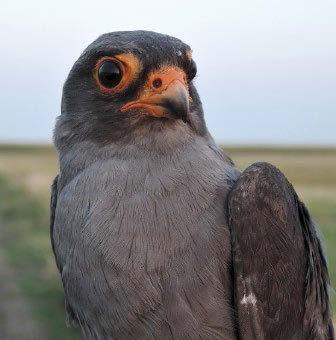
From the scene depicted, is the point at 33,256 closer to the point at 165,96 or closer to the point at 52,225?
the point at 52,225

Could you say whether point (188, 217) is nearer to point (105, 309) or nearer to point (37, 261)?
point (105, 309)

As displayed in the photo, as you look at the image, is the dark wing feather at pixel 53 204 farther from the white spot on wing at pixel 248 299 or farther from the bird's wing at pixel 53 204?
the white spot on wing at pixel 248 299

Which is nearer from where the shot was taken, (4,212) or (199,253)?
(199,253)

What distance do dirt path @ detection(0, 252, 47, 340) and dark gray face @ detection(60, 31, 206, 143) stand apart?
217 inches

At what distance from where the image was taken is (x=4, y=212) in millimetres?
17797

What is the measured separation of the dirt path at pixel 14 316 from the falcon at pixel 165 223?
17.0 ft

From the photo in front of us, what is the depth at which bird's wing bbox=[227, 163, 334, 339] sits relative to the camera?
5.06 meters

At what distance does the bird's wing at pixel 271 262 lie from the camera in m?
5.06

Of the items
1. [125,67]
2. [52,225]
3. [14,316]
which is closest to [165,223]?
[125,67]

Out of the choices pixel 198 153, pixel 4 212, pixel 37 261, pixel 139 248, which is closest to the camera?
pixel 139 248

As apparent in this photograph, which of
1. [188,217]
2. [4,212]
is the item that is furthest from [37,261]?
[188,217]

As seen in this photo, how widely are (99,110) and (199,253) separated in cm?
117

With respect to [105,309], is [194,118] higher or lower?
higher

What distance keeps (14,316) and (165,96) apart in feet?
22.8
